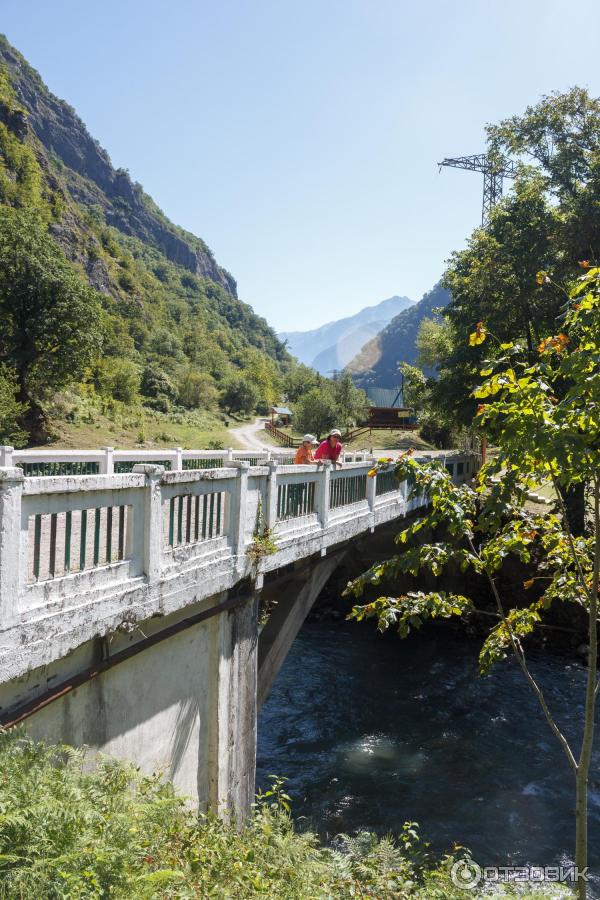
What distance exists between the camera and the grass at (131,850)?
3002 millimetres

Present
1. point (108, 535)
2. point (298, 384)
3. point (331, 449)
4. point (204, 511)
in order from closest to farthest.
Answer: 1. point (108, 535)
2. point (204, 511)
3. point (331, 449)
4. point (298, 384)

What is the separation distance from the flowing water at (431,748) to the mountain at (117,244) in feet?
140

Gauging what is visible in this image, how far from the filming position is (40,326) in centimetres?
3594

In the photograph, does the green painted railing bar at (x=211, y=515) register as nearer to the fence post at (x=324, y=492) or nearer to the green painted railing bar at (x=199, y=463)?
the fence post at (x=324, y=492)

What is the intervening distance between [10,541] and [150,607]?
1.62 meters

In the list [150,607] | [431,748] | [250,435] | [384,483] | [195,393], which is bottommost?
[431,748]

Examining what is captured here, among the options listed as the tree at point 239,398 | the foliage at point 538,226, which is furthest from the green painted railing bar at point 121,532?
the tree at point 239,398

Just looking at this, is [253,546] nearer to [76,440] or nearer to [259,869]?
[259,869]

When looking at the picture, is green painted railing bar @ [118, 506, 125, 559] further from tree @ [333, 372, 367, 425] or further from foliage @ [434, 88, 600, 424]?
tree @ [333, 372, 367, 425]

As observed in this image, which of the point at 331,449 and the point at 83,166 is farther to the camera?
the point at 83,166

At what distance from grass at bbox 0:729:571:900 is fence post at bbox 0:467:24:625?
75cm

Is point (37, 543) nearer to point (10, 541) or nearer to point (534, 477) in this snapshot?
point (10, 541)

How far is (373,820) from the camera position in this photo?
364 inches

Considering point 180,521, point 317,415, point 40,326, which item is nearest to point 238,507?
point 180,521
